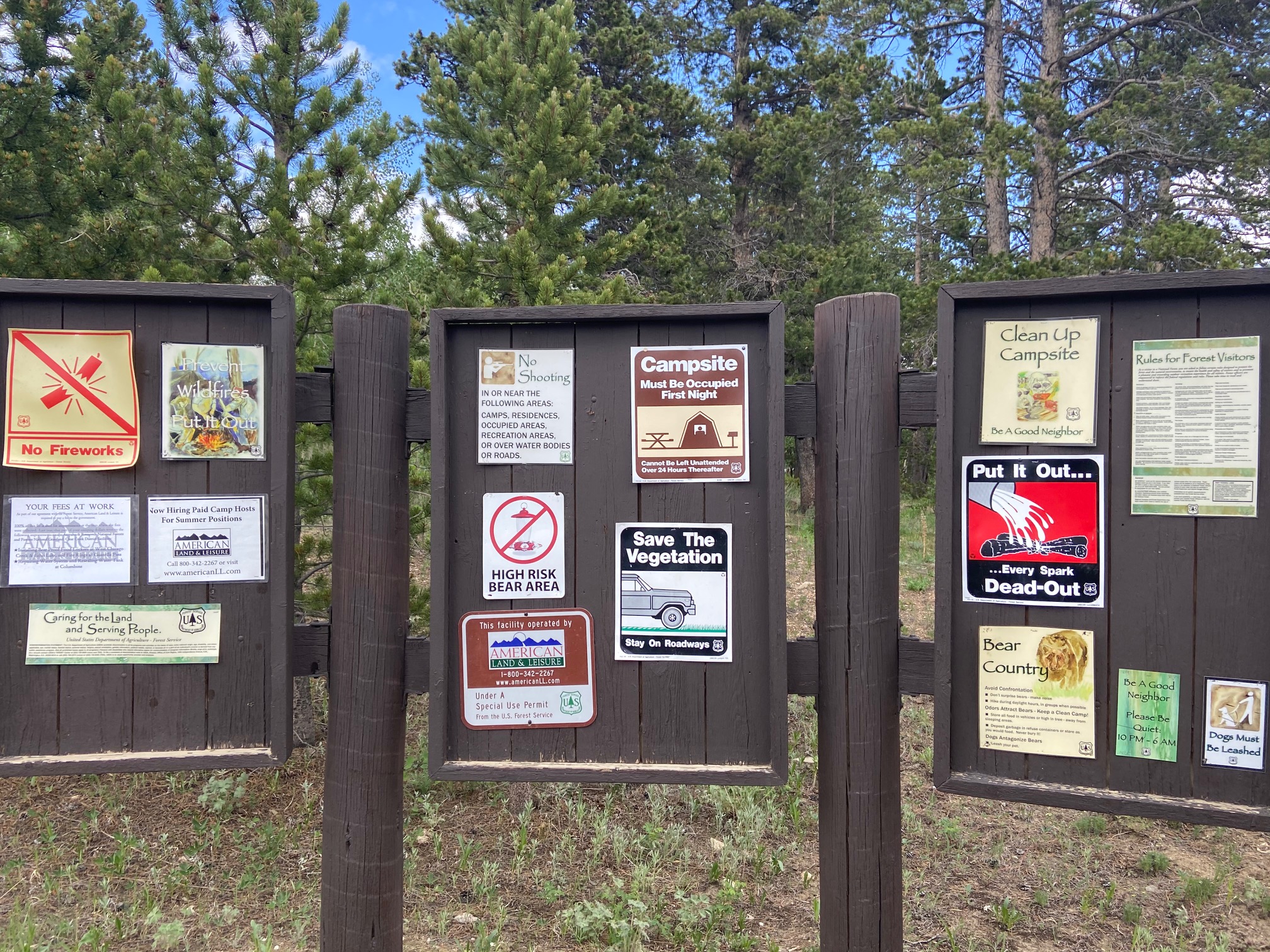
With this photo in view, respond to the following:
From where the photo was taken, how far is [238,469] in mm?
2264

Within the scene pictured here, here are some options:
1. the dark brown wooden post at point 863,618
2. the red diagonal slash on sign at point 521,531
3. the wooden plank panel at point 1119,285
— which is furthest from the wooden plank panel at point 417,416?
the wooden plank panel at point 1119,285

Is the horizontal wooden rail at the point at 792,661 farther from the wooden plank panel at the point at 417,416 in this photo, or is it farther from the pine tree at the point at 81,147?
the pine tree at the point at 81,147

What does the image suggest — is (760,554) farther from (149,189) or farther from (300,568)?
(149,189)

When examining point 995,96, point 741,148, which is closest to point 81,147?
point 741,148

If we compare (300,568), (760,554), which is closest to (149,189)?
(300,568)

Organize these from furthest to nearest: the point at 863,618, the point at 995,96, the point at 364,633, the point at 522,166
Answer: the point at 995,96 < the point at 522,166 < the point at 364,633 < the point at 863,618

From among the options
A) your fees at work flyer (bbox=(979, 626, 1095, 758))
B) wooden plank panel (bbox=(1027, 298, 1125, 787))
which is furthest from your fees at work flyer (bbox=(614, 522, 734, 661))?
wooden plank panel (bbox=(1027, 298, 1125, 787))

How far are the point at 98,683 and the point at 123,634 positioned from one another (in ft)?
0.52

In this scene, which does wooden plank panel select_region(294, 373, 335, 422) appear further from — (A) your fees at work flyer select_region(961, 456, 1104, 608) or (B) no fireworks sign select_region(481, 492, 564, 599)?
(A) your fees at work flyer select_region(961, 456, 1104, 608)

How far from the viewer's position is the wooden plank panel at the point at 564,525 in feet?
7.48

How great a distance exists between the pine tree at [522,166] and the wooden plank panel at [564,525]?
3.72 metres

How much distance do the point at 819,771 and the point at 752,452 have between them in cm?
96

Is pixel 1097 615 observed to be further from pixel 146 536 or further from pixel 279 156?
pixel 279 156

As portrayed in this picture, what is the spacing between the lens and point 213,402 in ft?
7.41
